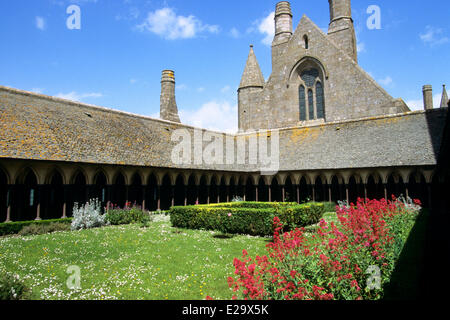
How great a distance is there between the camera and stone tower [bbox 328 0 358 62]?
101 ft

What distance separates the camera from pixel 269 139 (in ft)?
96.8

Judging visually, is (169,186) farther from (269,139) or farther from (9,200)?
(269,139)

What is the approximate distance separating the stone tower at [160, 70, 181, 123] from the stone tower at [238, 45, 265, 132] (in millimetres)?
7419

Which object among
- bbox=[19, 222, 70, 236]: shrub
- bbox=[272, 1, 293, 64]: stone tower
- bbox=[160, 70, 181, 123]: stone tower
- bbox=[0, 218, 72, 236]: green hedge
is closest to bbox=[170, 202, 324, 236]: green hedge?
bbox=[19, 222, 70, 236]: shrub

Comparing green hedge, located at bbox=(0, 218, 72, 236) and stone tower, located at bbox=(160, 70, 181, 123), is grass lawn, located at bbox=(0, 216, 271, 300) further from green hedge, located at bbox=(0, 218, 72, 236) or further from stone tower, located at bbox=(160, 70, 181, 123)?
stone tower, located at bbox=(160, 70, 181, 123)

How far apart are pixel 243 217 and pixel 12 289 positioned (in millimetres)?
9233

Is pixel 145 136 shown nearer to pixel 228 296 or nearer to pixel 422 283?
pixel 228 296

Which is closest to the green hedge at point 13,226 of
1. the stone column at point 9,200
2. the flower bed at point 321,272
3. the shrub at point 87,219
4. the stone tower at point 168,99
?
the stone column at point 9,200

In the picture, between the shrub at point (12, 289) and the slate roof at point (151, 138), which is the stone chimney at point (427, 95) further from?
the shrub at point (12, 289)

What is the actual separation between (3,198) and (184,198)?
36.8 ft

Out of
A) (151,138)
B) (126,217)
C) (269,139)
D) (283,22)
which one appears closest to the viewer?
(126,217)

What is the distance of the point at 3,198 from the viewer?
14.5 m

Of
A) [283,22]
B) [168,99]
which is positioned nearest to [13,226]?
[168,99]
